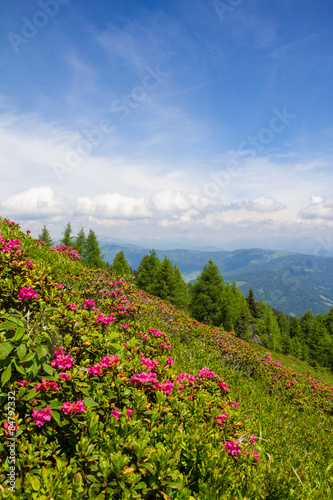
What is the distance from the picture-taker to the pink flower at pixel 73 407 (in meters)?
2.06

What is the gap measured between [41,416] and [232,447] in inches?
72.6

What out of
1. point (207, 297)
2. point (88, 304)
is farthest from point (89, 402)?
point (207, 297)

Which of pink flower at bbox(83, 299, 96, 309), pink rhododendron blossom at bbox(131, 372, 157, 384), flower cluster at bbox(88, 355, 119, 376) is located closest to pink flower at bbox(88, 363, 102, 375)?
flower cluster at bbox(88, 355, 119, 376)

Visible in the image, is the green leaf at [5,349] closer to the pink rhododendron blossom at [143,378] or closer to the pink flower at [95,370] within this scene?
the pink flower at [95,370]

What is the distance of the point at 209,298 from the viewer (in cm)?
3422

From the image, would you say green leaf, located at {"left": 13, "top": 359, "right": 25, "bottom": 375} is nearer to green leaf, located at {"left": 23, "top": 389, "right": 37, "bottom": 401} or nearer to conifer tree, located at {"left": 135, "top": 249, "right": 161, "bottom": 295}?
green leaf, located at {"left": 23, "top": 389, "right": 37, "bottom": 401}

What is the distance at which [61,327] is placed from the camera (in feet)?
10.4

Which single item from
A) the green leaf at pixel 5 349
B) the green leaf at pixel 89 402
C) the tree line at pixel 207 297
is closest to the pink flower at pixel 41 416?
the green leaf at pixel 89 402

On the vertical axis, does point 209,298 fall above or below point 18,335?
below

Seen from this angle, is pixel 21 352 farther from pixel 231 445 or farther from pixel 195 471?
pixel 231 445

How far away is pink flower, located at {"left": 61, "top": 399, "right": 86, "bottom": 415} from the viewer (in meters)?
2.06

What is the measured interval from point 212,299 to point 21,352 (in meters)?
34.5

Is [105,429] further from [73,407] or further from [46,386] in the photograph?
[46,386]

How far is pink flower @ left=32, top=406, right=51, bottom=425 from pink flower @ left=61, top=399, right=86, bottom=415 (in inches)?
4.6
